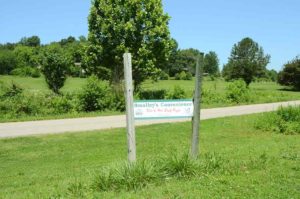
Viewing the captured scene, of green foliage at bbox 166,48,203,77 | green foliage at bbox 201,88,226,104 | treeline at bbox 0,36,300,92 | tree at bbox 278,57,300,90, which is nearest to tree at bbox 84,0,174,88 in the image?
treeline at bbox 0,36,300,92

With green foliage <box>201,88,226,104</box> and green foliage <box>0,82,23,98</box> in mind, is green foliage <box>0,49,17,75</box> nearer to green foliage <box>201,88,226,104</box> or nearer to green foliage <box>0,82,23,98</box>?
green foliage <box>201,88,226,104</box>

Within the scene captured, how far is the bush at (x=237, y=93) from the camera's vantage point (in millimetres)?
29703

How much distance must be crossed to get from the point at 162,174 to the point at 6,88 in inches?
712

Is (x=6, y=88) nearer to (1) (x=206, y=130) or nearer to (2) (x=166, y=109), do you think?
(1) (x=206, y=130)

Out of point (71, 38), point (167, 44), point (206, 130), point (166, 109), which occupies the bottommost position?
point (206, 130)

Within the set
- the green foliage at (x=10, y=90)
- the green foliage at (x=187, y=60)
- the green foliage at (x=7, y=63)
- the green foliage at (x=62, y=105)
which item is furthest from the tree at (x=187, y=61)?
the green foliage at (x=7, y=63)

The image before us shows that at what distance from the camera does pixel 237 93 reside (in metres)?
29.8

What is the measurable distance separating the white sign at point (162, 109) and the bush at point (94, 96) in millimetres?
15182

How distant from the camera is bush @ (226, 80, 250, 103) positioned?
2970cm

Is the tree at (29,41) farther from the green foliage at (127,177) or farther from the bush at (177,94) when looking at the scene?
the green foliage at (127,177)

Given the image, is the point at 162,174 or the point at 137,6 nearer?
the point at 162,174

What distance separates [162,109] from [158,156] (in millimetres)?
2211

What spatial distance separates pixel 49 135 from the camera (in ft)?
48.9

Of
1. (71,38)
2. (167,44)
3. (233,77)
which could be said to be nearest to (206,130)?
(167,44)
